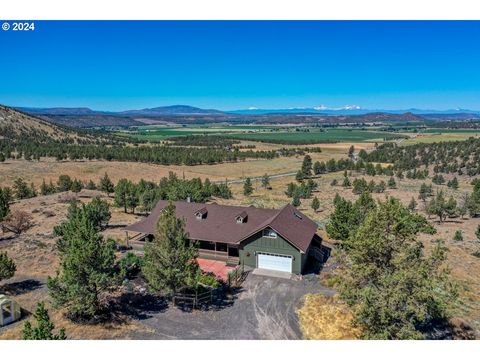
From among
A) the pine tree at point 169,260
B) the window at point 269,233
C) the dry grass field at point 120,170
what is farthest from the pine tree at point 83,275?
the dry grass field at point 120,170

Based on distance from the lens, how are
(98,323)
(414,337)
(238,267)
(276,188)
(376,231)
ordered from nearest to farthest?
(414,337) < (376,231) < (98,323) < (238,267) < (276,188)

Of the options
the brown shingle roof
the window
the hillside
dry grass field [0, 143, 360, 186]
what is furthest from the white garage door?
the hillside

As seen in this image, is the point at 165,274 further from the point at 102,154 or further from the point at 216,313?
the point at 102,154

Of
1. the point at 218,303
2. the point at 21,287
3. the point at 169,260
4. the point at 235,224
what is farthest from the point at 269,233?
the point at 21,287

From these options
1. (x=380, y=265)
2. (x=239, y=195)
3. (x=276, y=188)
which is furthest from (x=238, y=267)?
(x=276, y=188)

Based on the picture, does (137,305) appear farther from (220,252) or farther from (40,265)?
(40,265)

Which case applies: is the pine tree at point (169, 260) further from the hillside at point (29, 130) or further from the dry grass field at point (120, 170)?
the hillside at point (29, 130)
